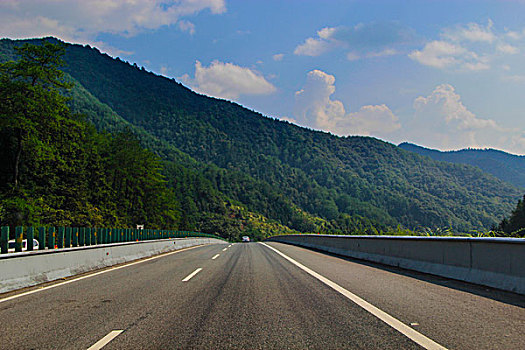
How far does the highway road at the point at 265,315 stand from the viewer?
4551mm

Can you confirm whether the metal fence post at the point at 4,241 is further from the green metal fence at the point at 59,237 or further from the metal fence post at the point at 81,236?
the metal fence post at the point at 81,236

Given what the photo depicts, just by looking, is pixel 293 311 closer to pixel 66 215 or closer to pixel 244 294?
pixel 244 294

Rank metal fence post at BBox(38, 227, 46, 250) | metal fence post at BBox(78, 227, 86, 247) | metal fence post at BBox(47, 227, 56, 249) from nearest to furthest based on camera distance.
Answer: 1. metal fence post at BBox(38, 227, 46, 250)
2. metal fence post at BBox(47, 227, 56, 249)
3. metal fence post at BBox(78, 227, 86, 247)

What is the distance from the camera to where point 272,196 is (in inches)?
7662

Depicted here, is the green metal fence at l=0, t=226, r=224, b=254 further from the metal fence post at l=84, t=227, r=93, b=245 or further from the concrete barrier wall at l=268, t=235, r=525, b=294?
the concrete barrier wall at l=268, t=235, r=525, b=294

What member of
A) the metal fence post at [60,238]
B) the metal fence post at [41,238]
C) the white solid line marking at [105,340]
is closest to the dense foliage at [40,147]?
the metal fence post at [60,238]

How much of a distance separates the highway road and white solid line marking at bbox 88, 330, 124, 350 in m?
0.01

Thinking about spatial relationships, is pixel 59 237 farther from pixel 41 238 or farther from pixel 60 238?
pixel 41 238

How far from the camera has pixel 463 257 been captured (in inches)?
351

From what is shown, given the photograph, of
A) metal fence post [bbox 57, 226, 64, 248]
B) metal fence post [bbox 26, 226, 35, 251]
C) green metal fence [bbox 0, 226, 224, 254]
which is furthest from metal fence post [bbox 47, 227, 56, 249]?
metal fence post [bbox 26, 226, 35, 251]

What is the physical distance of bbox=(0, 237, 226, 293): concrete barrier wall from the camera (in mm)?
8516

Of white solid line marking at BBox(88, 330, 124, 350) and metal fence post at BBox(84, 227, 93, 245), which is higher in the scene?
metal fence post at BBox(84, 227, 93, 245)

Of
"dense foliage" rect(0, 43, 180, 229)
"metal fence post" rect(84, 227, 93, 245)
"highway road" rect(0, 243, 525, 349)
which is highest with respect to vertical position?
"dense foliage" rect(0, 43, 180, 229)

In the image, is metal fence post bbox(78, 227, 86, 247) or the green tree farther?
the green tree
